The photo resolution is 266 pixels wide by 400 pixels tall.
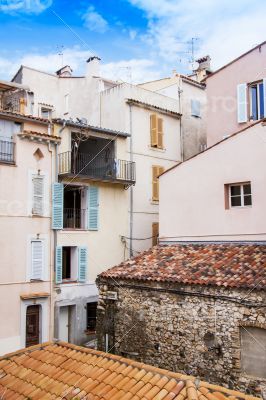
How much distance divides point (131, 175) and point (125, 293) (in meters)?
8.99

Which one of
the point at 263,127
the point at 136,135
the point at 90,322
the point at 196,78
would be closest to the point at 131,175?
the point at 136,135

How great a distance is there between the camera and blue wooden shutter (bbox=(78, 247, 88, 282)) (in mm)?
20578

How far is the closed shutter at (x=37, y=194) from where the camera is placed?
19266 mm

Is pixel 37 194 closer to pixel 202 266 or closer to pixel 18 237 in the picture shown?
pixel 18 237

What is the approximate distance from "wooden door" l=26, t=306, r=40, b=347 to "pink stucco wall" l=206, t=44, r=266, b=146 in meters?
11.0

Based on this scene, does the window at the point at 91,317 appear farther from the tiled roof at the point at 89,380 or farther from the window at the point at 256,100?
the tiled roof at the point at 89,380

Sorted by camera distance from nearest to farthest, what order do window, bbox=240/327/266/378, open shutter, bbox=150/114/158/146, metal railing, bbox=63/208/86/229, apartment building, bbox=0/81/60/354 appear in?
window, bbox=240/327/266/378 → apartment building, bbox=0/81/60/354 → metal railing, bbox=63/208/86/229 → open shutter, bbox=150/114/158/146

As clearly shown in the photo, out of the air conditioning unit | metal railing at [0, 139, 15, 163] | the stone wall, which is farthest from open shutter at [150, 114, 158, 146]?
the air conditioning unit

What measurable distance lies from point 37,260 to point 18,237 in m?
1.38

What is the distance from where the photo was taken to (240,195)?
50.0 feet

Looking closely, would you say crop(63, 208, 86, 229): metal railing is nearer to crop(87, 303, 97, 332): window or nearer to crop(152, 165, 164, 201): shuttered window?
crop(87, 303, 97, 332): window

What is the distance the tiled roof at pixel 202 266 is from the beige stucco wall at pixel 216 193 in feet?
1.89

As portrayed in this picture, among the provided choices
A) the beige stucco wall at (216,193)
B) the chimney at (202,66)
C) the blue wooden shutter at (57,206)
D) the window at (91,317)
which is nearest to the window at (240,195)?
the beige stucco wall at (216,193)

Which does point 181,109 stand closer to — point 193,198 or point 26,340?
point 193,198
